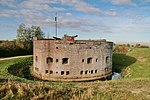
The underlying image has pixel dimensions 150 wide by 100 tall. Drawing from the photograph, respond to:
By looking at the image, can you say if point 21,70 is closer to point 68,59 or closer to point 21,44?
point 68,59

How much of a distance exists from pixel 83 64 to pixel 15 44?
22.3 m

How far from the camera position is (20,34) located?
40125 mm

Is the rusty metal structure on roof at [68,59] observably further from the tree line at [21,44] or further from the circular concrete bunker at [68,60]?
the tree line at [21,44]

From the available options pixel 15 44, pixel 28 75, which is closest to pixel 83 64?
pixel 28 75

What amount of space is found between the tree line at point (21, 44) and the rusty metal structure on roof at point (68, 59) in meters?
16.8

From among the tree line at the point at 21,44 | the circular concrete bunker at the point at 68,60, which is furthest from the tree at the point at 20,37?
the circular concrete bunker at the point at 68,60

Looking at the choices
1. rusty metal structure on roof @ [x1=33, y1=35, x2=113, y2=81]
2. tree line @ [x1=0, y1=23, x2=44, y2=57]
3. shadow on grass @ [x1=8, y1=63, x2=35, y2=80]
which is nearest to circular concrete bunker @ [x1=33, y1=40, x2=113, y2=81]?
rusty metal structure on roof @ [x1=33, y1=35, x2=113, y2=81]

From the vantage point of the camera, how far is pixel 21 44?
1486 inches

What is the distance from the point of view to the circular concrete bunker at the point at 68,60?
18.4m

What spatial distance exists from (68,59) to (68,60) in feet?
0.33

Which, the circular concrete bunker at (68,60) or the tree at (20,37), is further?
the tree at (20,37)

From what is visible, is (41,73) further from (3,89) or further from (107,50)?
(3,89)

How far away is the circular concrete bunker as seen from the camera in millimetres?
18391

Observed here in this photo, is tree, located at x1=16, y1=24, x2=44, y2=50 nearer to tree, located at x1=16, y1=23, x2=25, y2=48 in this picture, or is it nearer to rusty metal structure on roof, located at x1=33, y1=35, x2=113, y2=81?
tree, located at x1=16, y1=23, x2=25, y2=48
